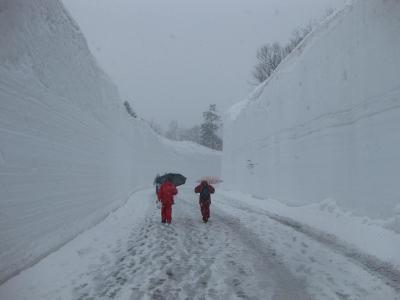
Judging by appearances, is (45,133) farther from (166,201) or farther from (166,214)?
(166,214)

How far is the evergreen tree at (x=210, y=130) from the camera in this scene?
9975cm

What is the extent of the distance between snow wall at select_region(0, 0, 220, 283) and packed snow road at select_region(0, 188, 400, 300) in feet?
1.68

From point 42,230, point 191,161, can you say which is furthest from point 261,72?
point 42,230

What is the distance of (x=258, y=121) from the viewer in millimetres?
27859

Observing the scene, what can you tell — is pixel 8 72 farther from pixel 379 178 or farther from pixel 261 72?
pixel 261 72

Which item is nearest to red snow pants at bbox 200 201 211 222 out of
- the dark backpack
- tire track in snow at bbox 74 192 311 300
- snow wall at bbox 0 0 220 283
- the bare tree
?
the dark backpack

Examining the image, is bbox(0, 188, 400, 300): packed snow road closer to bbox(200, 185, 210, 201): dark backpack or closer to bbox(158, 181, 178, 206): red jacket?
bbox(158, 181, 178, 206): red jacket

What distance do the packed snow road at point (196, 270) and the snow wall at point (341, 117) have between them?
301 centimetres

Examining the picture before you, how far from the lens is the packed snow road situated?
588 cm

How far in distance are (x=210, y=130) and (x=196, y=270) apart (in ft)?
306

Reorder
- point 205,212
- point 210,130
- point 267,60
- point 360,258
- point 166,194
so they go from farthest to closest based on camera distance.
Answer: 1. point 210,130
2. point 267,60
3. point 205,212
4. point 166,194
5. point 360,258

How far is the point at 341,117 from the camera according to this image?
14570 millimetres

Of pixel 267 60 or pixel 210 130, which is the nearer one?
pixel 267 60

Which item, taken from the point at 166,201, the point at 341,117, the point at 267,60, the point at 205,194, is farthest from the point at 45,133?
the point at 267,60
